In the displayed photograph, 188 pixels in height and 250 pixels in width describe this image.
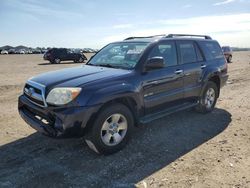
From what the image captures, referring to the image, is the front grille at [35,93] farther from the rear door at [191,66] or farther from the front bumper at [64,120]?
the rear door at [191,66]

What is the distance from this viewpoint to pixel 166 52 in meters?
5.59

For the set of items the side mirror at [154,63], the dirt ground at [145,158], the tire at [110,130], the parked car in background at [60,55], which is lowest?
the dirt ground at [145,158]

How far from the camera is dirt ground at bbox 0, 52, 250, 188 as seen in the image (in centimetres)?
379

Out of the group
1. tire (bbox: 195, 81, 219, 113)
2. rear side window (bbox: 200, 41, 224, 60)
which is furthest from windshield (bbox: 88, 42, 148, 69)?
tire (bbox: 195, 81, 219, 113)

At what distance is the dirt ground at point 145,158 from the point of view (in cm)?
379

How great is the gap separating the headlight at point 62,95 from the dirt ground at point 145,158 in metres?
0.99

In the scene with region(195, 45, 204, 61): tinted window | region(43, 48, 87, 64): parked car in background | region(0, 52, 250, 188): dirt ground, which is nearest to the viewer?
region(0, 52, 250, 188): dirt ground

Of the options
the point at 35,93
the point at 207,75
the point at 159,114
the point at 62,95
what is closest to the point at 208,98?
the point at 207,75

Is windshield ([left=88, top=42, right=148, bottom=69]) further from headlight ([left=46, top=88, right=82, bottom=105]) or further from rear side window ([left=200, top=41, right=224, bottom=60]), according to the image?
rear side window ([left=200, top=41, right=224, bottom=60])

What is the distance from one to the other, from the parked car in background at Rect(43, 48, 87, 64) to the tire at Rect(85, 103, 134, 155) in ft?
79.9

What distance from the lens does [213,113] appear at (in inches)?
279

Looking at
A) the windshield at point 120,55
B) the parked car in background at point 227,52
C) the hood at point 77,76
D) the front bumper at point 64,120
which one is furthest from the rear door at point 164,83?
the parked car in background at point 227,52

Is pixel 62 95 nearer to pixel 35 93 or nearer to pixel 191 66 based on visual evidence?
pixel 35 93

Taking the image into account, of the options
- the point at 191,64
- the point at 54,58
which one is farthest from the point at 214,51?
the point at 54,58
